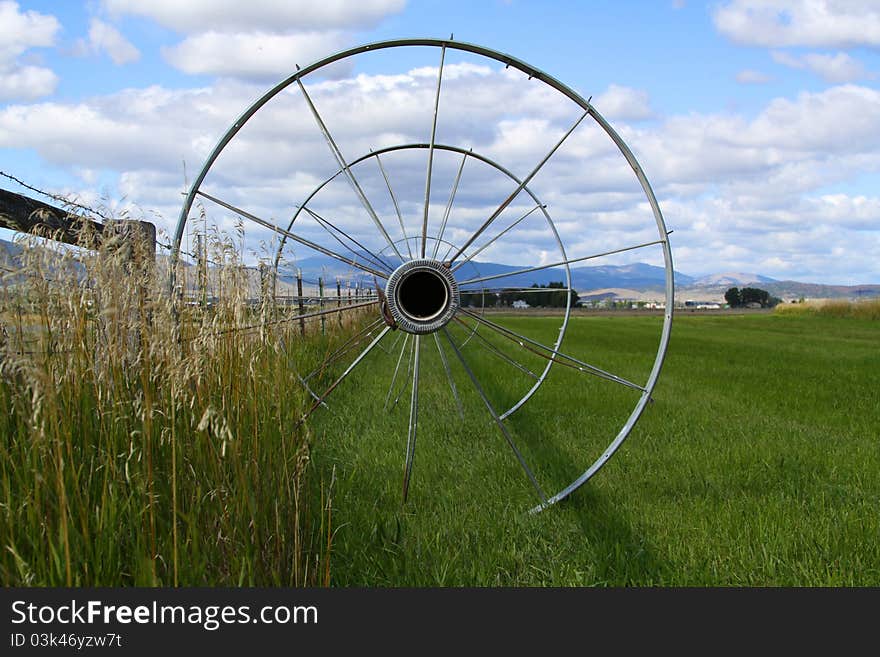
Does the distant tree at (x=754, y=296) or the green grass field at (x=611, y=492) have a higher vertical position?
the distant tree at (x=754, y=296)

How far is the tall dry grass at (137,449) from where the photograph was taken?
122 inches

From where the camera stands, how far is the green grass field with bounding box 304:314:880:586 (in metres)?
4.32

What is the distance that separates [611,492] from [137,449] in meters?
3.62

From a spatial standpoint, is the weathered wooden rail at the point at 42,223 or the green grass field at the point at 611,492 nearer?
the green grass field at the point at 611,492

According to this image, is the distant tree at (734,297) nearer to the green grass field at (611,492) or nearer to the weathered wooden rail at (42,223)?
the green grass field at (611,492)

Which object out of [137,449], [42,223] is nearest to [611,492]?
[137,449]

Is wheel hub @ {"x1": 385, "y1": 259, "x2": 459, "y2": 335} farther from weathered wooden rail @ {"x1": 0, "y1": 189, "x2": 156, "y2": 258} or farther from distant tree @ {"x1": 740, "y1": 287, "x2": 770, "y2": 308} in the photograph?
distant tree @ {"x1": 740, "y1": 287, "x2": 770, "y2": 308}

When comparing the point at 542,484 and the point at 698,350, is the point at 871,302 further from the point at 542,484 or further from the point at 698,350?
the point at 542,484

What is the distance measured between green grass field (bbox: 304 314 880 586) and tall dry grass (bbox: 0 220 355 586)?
646 mm

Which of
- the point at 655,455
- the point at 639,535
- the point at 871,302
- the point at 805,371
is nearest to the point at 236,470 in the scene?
the point at 639,535

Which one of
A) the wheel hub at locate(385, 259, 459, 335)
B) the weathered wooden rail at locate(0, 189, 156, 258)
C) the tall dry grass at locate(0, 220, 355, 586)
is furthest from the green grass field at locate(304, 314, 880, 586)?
the weathered wooden rail at locate(0, 189, 156, 258)

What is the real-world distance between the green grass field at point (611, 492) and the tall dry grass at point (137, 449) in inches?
25.4

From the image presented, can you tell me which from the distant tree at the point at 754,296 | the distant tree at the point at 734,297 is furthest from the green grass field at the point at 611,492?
the distant tree at the point at 734,297

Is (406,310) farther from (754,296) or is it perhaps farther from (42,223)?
(754,296)
